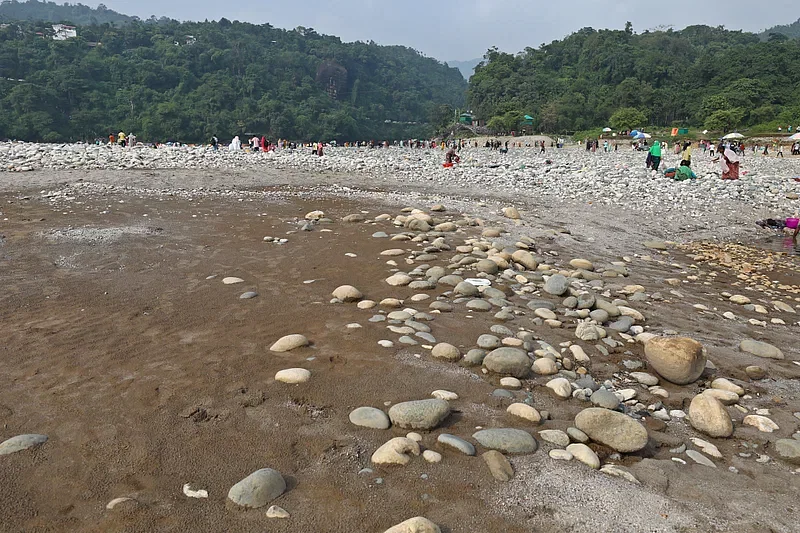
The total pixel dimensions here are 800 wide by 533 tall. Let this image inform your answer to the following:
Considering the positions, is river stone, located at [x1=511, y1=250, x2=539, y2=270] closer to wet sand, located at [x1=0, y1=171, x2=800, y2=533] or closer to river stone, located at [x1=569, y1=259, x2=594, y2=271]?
river stone, located at [x1=569, y1=259, x2=594, y2=271]

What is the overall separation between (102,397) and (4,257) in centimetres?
492

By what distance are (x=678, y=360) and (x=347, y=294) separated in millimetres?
3143

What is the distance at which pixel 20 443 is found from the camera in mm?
2965

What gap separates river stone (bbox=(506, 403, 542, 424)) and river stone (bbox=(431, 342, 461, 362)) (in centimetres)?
81

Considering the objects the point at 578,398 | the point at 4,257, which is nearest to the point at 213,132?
the point at 4,257

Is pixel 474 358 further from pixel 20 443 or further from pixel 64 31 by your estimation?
pixel 64 31

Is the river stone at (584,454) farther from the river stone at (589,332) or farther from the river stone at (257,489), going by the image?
the river stone at (589,332)

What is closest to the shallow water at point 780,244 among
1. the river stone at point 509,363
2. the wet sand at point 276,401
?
the wet sand at point 276,401

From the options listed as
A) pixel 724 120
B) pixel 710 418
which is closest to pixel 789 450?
pixel 710 418

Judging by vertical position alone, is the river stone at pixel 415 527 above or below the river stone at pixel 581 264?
below

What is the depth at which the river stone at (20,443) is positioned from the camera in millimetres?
2912

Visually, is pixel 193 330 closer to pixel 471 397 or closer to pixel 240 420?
pixel 240 420

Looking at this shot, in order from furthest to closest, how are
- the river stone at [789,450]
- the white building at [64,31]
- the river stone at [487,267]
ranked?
the white building at [64,31], the river stone at [487,267], the river stone at [789,450]

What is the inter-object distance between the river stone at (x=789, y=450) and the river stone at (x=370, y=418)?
2.44 meters
